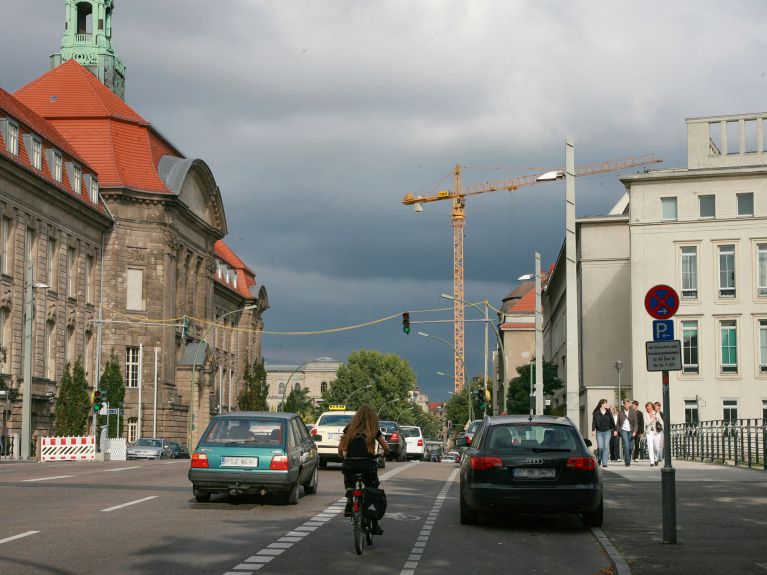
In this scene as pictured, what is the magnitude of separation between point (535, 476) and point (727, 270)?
49412mm

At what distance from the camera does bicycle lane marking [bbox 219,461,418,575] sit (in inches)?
446

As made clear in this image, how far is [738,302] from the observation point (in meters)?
61.7

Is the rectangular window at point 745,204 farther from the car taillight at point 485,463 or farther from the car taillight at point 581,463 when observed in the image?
the car taillight at point 485,463

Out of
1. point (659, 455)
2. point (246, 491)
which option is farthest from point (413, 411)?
point (246, 491)

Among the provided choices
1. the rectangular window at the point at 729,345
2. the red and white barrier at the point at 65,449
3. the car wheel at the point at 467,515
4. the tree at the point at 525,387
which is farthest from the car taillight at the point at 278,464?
the tree at the point at 525,387

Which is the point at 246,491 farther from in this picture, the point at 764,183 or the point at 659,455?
the point at 764,183

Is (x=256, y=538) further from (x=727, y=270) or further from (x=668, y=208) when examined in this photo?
(x=668, y=208)

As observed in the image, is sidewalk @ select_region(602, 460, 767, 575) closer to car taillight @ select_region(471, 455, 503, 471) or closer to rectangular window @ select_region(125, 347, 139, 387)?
car taillight @ select_region(471, 455, 503, 471)

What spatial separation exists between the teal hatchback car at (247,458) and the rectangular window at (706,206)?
4674 cm

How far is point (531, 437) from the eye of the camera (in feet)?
51.3

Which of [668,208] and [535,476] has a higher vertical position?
[668,208]

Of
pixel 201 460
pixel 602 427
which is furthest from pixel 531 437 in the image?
pixel 602 427

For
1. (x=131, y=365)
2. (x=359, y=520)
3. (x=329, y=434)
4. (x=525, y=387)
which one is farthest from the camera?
(x=525, y=387)

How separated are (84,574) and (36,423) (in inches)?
2098
